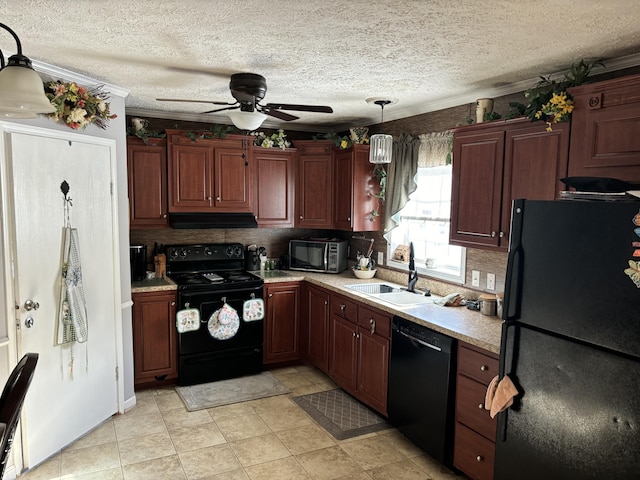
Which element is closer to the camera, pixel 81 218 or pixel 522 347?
pixel 522 347

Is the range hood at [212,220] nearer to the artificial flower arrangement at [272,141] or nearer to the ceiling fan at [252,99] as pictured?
the artificial flower arrangement at [272,141]

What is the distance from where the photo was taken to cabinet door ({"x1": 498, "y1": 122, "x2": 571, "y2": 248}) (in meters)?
2.47

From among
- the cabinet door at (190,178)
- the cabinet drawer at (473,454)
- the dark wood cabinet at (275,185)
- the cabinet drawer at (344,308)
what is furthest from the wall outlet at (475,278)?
the cabinet door at (190,178)

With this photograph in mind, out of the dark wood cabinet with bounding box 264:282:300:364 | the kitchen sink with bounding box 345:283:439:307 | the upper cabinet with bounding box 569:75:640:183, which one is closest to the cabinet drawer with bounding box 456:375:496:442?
the kitchen sink with bounding box 345:283:439:307

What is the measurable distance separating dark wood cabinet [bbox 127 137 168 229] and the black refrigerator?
3135mm

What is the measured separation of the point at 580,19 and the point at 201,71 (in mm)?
2079

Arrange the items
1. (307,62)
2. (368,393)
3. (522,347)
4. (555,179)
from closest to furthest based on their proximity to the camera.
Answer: (522,347) → (555,179) → (307,62) → (368,393)

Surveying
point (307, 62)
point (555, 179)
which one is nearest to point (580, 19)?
point (555, 179)

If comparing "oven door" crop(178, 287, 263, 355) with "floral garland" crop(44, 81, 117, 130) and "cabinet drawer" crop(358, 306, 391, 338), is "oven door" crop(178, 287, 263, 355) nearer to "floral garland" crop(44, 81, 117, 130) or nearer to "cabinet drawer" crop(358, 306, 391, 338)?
"cabinet drawer" crop(358, 306, 391, 338)

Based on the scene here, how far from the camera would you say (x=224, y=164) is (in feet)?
14.5

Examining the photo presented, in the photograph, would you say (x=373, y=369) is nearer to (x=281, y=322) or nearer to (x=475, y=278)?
(x=475, y=278)

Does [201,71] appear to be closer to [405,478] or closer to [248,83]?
[248,83]

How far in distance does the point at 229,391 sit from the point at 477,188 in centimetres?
267

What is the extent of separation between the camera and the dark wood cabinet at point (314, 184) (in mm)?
4688
